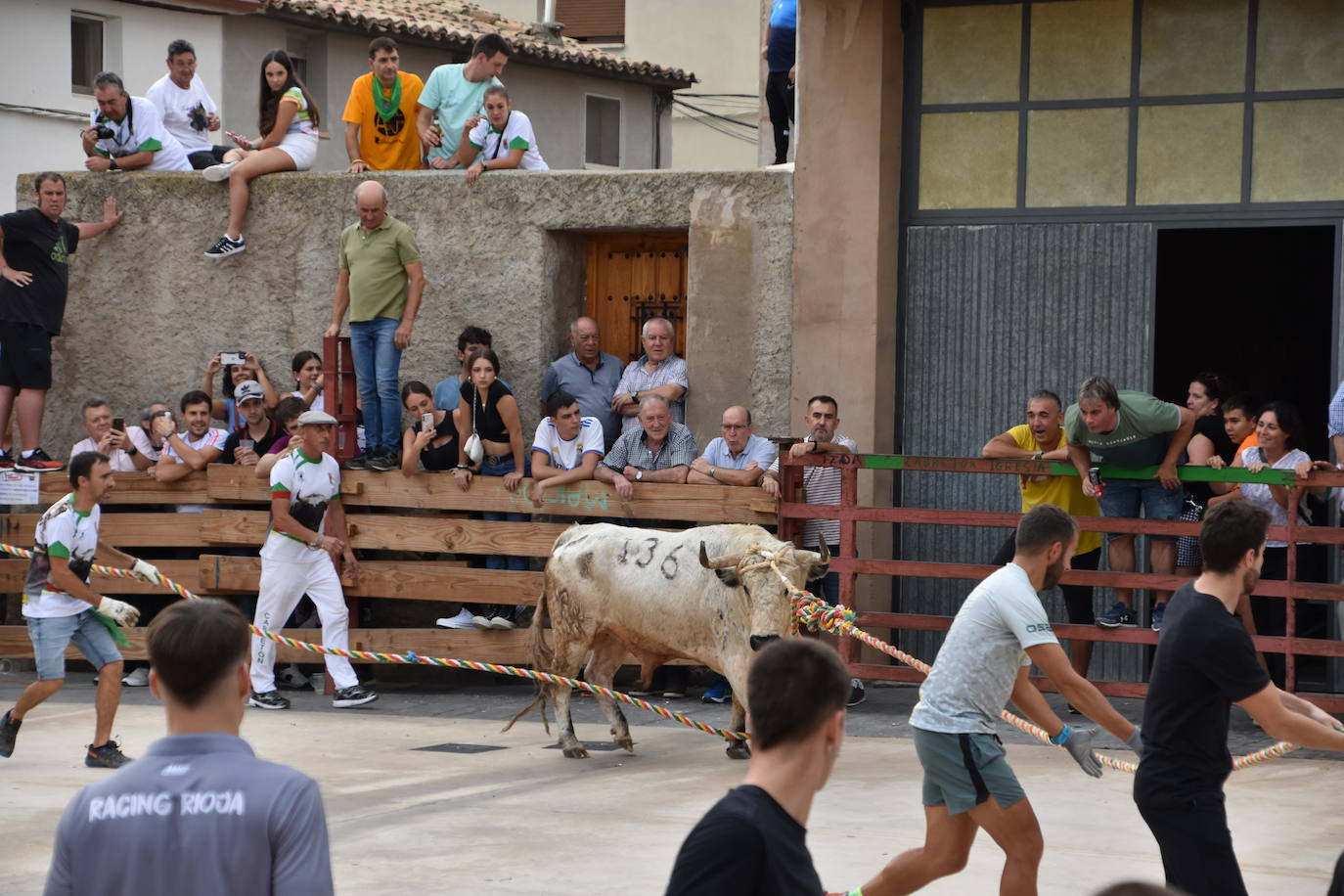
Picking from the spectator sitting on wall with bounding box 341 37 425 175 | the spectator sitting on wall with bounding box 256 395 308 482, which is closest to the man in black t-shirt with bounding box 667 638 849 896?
the spectator sitting on wall with bounding box 256 395 308 482

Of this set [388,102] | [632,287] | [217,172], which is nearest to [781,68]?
[632,287]

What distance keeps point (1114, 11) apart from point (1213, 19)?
2.29 feet

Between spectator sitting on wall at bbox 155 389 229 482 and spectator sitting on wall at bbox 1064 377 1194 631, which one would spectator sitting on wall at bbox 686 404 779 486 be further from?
spectator sitting on wall at bbox 155 389 229 482

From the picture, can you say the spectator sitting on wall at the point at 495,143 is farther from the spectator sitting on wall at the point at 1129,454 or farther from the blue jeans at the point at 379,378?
the spectator sitting on wall at the point at 1129,454

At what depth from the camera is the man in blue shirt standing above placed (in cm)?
1542

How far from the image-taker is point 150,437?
14.1 meters

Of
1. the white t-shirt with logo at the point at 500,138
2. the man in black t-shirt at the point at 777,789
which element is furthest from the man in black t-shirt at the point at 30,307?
the man in black t-shirt at the point at 777,789

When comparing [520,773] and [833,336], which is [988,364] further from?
[520,773]

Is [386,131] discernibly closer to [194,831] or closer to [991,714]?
→ [991,714]

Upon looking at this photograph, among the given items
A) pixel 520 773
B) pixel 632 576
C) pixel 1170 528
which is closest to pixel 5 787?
pixel 520 773

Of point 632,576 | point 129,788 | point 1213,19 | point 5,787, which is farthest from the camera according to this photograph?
point 1213,19

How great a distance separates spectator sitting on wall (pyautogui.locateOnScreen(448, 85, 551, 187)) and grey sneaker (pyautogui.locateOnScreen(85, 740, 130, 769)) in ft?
19.2

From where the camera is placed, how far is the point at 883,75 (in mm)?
13023

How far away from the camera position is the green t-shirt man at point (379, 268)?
530 inches
